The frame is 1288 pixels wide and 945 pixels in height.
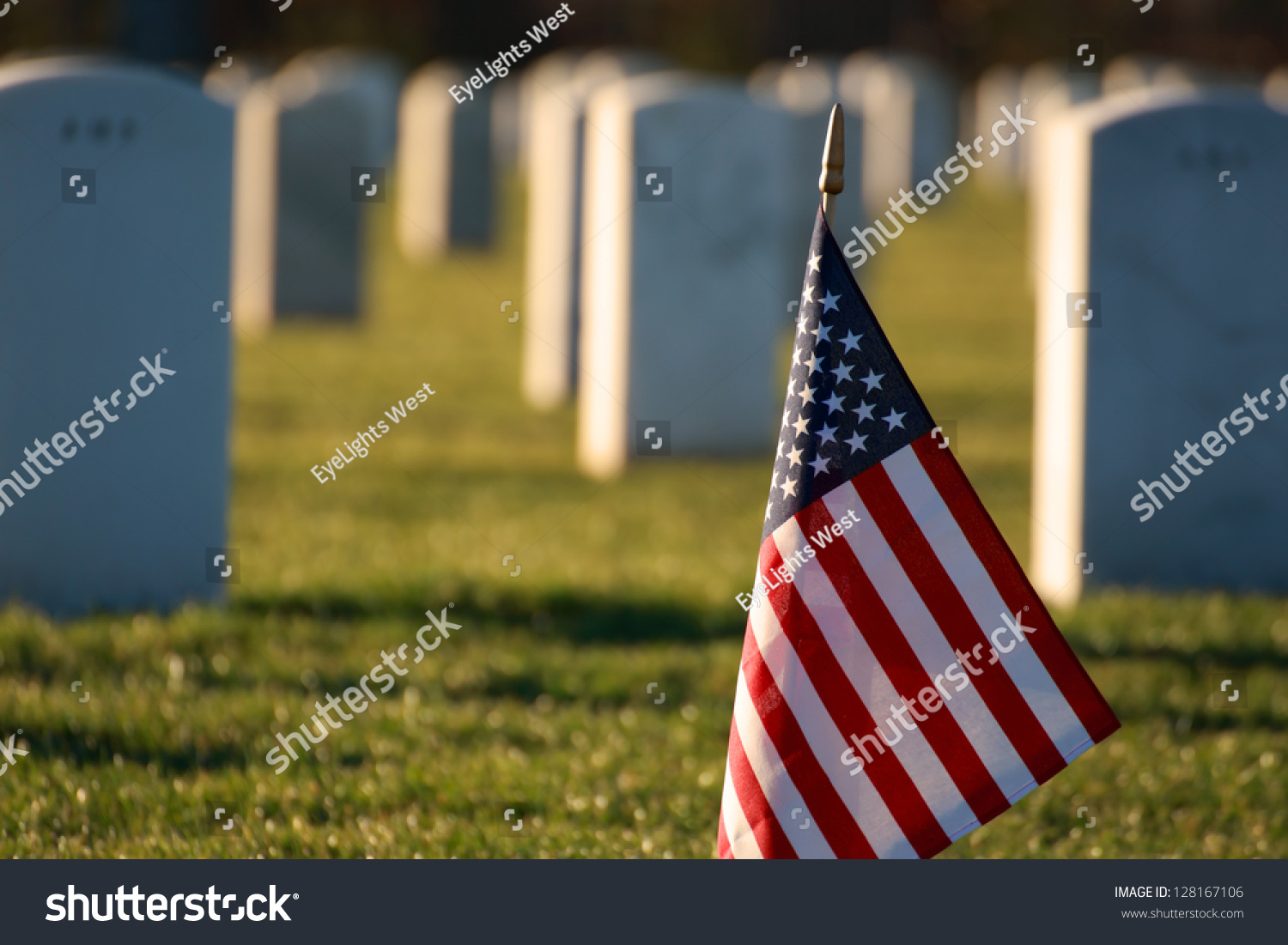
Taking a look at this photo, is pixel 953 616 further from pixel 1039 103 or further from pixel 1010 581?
pixel 1039 103

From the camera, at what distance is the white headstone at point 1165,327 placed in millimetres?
5680

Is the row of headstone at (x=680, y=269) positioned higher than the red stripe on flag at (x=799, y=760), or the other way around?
the row of headstone at (x=680, y=269)

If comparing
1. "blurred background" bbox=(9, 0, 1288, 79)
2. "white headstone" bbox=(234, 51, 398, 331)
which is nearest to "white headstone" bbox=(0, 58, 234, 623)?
"white headstone" bbox=(234, 51, 398, 331)

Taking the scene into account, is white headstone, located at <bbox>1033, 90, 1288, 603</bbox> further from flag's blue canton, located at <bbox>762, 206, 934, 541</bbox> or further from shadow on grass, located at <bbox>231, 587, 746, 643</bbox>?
flag's blue canton, located at <bbox>762, 206, 934, 541</bbox>

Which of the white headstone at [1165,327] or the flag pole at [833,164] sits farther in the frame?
the white headstone at [1165,327]

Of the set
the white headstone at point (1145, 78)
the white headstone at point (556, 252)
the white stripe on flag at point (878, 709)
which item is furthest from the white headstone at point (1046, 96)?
the white stripe on flag at point (878, 709)

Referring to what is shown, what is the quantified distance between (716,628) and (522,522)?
1845 mm

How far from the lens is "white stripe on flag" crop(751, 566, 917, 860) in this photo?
9.41ft
